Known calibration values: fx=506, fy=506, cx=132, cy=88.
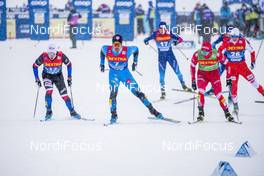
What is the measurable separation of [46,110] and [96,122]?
988mm

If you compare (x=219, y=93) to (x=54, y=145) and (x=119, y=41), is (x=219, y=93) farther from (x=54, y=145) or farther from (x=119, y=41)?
(x=54, y=145)

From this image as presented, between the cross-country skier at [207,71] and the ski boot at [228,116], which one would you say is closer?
the ski boot at [228,116]

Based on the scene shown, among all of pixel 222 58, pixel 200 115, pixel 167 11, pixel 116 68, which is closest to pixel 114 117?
pixel 116 68

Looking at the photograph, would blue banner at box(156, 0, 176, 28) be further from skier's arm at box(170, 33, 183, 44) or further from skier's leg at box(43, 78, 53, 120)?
skier's leg at box(43, 78, 53, 120)

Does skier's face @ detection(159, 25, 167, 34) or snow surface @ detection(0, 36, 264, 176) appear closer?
snow surface @ detection(0, 36, 264, 176)

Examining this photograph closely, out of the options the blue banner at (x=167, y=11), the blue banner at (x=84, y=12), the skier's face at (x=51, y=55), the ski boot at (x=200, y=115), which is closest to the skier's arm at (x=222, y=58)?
the ski boot at (x=200, y=115)

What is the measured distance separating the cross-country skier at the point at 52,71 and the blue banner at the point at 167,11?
1289 centimetres

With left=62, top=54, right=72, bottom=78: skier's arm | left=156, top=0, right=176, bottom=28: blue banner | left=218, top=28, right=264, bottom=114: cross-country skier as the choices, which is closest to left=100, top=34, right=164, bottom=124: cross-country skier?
left=62, top=54, right=72, bottom=78: skier's arm

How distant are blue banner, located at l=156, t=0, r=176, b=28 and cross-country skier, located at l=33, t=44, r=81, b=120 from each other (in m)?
12.9

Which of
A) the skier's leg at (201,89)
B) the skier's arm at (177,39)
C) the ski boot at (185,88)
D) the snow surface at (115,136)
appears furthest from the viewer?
the ski boot at (185,88)

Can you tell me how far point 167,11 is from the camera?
2105 cm

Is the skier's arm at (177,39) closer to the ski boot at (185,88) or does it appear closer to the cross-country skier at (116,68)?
the ski boot at (185,88)

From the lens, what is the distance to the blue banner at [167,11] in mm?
20938

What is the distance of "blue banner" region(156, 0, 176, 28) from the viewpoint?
2094cm
